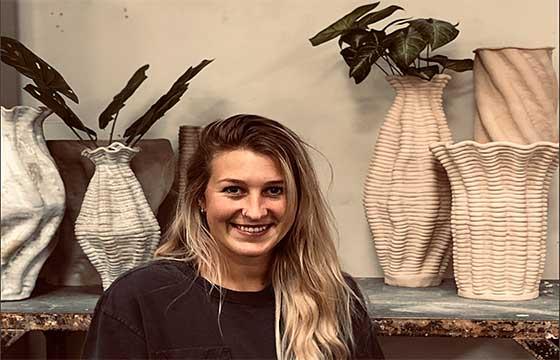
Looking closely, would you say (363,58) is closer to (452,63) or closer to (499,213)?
(452,63)

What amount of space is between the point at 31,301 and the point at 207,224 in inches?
9.2

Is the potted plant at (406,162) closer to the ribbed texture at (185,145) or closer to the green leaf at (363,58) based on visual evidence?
the green leaf at (363,58)

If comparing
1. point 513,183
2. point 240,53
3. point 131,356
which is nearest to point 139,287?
point 131,356

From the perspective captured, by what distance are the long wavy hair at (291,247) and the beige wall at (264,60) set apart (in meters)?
0.11

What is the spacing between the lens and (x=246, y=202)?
2.90 feet

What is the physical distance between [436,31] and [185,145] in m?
0.33

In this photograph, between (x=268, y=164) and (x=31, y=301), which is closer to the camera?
(x=268, y=164)

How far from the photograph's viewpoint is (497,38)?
108 centimetres

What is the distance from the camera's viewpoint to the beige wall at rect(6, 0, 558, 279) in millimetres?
998

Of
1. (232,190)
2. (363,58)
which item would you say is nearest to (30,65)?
(232,190)

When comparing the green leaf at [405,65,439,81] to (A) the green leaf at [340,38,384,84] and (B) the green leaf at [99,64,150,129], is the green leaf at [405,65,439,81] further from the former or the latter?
(B) the green leaf at [99,64,150,129]

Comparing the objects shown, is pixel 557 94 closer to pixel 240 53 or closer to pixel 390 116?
pixel 390 116

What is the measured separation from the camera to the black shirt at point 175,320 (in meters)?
0.89

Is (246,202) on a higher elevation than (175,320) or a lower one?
higher
